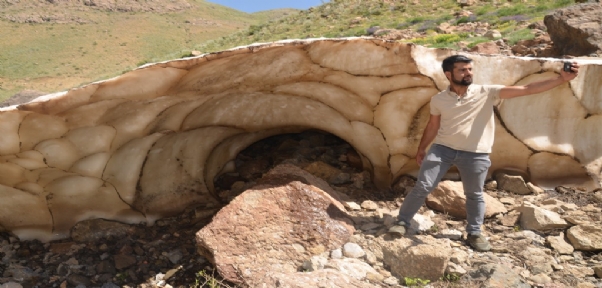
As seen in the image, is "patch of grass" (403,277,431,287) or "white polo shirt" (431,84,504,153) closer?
"patch of grass" (403,277,431,287)

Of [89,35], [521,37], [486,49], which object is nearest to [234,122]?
[486,49]

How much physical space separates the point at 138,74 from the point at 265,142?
1923mm

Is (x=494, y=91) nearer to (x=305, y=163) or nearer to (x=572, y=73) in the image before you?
(x=572, y=73)

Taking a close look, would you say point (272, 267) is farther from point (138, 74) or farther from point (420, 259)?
point (138, 74)

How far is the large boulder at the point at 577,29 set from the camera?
207 inches

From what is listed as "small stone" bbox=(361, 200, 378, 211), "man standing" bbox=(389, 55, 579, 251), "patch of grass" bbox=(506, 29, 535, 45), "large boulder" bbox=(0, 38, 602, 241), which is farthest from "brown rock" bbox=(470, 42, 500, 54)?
"man standing" bbox=(389, 55, 579, 251)

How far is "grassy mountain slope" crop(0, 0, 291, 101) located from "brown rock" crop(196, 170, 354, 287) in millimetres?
26757

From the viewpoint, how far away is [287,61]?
296cm

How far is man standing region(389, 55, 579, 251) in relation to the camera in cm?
252

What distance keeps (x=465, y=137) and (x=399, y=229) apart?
25.6 inches

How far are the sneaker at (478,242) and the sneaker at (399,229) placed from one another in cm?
39

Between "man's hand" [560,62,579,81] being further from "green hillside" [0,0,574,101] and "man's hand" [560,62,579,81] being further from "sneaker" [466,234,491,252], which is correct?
"green hillside" [0,0,574,101]

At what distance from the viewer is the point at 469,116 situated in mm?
2547

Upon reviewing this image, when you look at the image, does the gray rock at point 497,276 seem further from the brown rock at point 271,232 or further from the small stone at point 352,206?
the small stone at point 352,206
